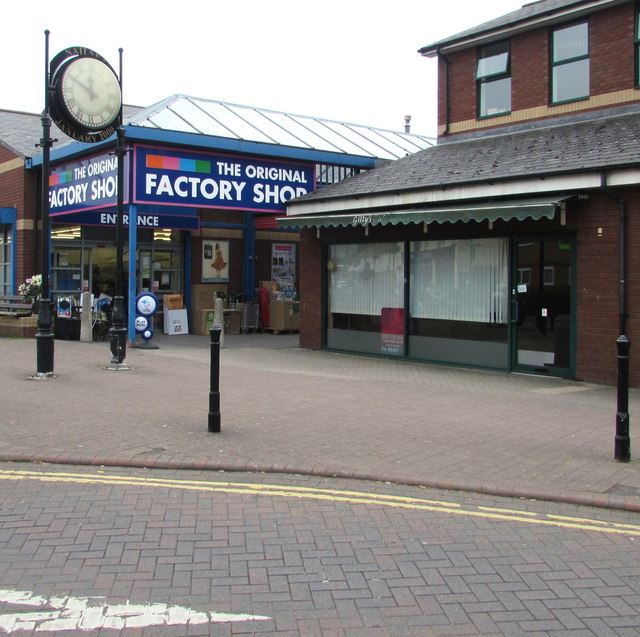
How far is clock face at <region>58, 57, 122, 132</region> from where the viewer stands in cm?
1146

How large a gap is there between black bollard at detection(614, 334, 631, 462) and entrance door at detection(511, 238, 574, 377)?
523 cm

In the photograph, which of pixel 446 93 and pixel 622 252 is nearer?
pixel 622 252

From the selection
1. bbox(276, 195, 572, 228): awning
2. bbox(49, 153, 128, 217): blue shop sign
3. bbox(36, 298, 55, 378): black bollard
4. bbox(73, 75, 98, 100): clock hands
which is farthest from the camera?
bbox(49, 153, 128, 217): blue shop sign

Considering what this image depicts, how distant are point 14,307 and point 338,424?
13.2 meters

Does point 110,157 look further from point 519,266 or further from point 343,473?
point 343,473

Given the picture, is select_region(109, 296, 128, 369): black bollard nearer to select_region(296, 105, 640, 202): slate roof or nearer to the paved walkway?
the paved walkway

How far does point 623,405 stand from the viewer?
6.86 meters

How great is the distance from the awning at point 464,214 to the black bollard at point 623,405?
433 cm

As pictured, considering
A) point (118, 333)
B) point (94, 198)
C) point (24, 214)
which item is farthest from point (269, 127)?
point (118, 333)

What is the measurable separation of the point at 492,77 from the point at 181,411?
11.0m

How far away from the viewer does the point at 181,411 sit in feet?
29.9

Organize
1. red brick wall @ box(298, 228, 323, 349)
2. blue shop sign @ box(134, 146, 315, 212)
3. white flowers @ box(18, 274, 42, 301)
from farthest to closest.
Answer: white flowers @ box(18, 274, 42, 301)
red brick wall @ box(298, 228, 323, 349)
blue shop sign @ box(134, 146, 315, 212)

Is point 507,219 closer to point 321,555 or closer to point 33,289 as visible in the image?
point 321,555

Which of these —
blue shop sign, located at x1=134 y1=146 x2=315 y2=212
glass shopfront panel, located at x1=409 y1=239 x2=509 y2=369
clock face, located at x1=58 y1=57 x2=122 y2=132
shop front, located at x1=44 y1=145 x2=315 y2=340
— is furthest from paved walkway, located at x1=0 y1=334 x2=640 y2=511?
shop front, located at x1=44 y1=145 x2=315 y2=340
